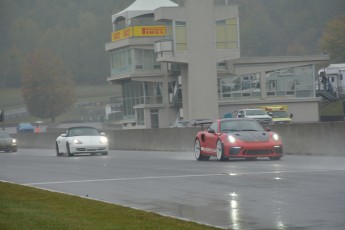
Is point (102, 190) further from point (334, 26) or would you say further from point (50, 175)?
point (334, 26)

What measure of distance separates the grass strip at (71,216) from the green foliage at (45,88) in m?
136

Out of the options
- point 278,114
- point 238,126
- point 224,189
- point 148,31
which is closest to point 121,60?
point 148,31

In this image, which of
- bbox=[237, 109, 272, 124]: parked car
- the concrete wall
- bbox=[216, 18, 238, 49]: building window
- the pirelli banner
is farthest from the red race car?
the pirelli banner

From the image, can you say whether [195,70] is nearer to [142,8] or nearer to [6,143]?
[142,8]

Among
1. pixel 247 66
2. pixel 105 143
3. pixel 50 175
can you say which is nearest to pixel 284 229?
pixel 50 175

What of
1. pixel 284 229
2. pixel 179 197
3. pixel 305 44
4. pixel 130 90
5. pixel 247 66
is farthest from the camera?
pixel 305 44

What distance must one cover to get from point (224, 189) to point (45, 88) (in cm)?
13924

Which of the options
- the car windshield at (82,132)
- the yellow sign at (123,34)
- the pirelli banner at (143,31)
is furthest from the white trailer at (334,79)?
the car windshield at (82,132)

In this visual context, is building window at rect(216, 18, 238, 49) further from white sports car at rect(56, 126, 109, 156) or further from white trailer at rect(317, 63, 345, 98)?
white sports car at rect(56, 126, 109, 156)

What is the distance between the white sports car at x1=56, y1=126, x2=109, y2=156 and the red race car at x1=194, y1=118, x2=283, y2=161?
34.6ft

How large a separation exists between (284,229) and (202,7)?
2822 inches

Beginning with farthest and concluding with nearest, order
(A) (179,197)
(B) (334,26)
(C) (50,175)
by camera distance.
→ 1. (B) (334,26)
2. (C) (50,175)
3. (A) (179,197)

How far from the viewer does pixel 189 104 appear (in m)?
83.8

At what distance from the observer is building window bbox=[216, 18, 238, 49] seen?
277 feet
